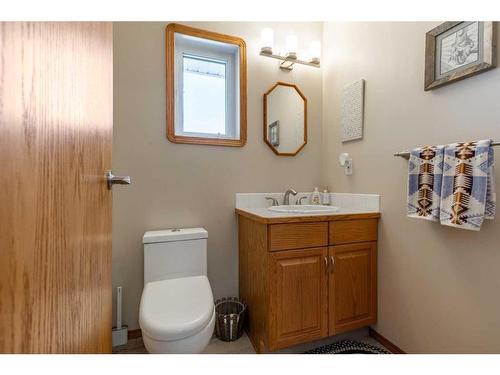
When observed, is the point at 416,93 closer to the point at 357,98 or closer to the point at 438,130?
the point at 438,130

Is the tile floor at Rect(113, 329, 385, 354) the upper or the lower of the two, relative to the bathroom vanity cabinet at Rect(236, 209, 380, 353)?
lower

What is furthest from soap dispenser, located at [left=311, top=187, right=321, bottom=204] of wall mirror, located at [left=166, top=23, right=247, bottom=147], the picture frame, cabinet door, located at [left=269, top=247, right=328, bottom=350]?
the picture frame

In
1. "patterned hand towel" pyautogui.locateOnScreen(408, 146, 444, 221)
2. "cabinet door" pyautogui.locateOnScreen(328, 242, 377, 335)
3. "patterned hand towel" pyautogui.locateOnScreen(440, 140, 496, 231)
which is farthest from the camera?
"cabinet door" pyautogui.locateOnScreen(328, 242, 377, 335)

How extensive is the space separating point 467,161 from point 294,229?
81 cm

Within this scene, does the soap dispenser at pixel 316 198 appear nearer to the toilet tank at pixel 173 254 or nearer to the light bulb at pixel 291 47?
the toilet tank at pixel 173 254

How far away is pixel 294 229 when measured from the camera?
1.35 meters

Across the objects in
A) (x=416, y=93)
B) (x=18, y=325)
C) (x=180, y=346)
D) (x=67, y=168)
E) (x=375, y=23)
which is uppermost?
(x=375, y=23)

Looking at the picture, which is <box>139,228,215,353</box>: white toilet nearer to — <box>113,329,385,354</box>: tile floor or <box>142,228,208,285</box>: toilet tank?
<box>142,228,208,285</box>: toilet tank

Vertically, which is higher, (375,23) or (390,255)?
(375,23)

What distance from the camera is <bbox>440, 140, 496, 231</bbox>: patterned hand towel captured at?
96 centimetres

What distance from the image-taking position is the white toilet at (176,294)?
3.34 ft

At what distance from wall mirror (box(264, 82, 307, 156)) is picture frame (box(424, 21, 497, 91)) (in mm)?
901

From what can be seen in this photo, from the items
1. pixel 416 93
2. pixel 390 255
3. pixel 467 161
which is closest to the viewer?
pixel 467 161
